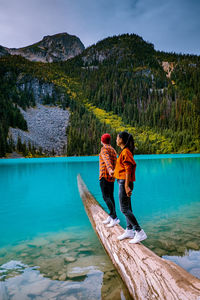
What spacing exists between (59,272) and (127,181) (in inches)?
91.4

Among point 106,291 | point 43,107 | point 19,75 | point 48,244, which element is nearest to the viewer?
point 106,291

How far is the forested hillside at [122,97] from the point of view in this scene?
338 ft

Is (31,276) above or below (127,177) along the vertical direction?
below

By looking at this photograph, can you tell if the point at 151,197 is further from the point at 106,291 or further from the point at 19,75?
the point at 19,75

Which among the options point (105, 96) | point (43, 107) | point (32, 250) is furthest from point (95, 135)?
point (32, 250)

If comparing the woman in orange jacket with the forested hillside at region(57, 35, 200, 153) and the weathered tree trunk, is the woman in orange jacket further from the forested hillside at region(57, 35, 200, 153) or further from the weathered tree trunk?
the forested hillside at region(57, 35, 200, 153)

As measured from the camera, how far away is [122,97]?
156125mm

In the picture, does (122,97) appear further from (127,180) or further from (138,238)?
(138,238)

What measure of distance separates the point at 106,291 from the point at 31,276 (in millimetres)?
1563

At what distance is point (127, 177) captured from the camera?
371 cm

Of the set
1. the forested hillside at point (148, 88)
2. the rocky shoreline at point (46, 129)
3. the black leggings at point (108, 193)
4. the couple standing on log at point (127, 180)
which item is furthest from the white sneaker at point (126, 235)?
the forested hillside at point (148, 88)

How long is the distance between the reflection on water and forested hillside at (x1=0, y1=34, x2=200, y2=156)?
253 ft

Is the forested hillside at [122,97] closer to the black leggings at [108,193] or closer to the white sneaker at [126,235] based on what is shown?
the black leggings at [108,193]

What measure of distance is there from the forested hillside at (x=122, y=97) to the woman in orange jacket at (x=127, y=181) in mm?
79155
